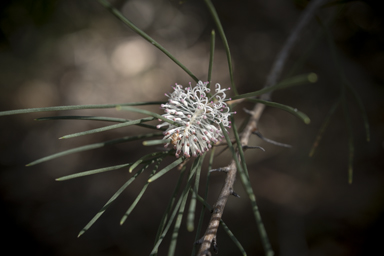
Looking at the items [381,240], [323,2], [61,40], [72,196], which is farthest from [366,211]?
[61,40]

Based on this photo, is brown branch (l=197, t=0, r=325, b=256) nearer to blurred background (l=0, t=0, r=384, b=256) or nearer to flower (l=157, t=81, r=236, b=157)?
flower (l=157, t=81, r=236, b=157)

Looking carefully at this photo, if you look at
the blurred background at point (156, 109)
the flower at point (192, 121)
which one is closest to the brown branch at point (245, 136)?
the flower at point (192, 121)

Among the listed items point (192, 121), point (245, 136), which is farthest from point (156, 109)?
point (192, 121)

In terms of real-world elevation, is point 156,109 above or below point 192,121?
above

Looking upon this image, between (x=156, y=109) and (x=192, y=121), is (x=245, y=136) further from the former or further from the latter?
(x=156, y=109)

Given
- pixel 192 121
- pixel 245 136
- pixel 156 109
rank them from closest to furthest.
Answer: pixel 192 121
pixel 245 136
pixel 156 109

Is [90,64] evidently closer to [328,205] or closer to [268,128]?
[268,128]

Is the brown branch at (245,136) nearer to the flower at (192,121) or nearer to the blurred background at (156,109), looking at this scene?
the flower at (192,121)
